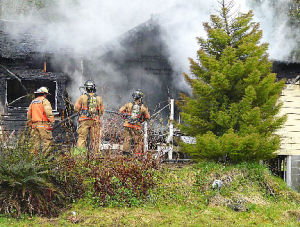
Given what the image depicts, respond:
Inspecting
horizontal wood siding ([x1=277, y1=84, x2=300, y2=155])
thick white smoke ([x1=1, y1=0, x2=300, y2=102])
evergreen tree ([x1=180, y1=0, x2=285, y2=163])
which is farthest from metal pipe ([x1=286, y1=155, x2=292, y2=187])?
thick white smoke ([x1=1, y1=0, x2=300, y2=102])

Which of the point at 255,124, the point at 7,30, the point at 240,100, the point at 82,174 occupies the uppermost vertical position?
the point at 7,30

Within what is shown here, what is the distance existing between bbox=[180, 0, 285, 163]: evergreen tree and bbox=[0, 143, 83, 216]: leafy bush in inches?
118

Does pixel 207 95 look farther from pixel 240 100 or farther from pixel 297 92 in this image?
pixel 297 92

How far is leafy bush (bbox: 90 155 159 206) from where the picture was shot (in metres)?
6.45

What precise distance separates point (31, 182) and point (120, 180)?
60.2 inches

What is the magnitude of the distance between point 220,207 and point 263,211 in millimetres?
717

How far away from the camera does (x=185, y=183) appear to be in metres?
7.26

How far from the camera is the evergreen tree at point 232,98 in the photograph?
770cm

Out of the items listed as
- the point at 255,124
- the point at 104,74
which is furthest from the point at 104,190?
the point at 104,74

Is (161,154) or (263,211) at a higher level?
(161,154)

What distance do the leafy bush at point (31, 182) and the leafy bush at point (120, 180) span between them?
1.72 feet

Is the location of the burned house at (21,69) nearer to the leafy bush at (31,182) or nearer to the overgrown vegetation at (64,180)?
the overgrown vegetation at (64,180)

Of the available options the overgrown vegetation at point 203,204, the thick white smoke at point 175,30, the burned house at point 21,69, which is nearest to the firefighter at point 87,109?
the overgrown vegetation at point 203,204

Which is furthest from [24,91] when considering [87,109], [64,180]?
[64,180]
